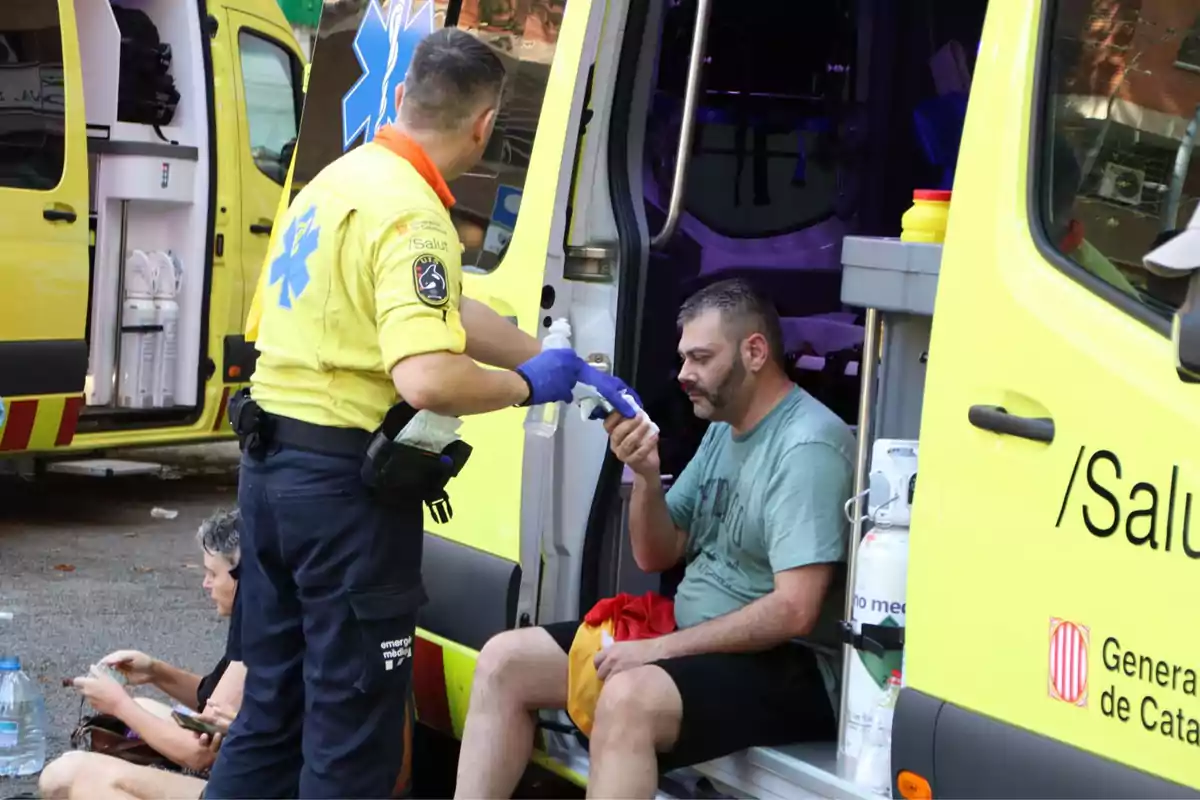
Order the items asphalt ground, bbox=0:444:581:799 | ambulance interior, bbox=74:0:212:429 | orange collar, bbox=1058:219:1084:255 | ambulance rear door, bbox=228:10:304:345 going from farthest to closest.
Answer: ambulance rear door, bbox=228:10:304:345 → ambulance interior, bbox=74:0:212:429 → asphalt ground, bbox=0:444:581:799 → orange collar, bbox=1058:219:1084:255

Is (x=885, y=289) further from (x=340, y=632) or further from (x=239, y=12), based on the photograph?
(x=239, y=12)

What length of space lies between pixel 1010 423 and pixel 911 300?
399 mm

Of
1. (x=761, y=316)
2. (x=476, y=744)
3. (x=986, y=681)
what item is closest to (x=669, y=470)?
(x=761, y=316)

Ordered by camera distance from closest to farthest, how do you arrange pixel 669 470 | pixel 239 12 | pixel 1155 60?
1. pixel 1155 60
2. pixel 669 470
3. pixel 239 12

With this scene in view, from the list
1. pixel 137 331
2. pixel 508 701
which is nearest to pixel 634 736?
pixel 508 701

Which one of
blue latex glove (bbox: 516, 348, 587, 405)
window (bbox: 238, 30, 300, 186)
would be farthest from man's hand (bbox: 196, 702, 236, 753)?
window (bbox: 238, 30, 300, 186)

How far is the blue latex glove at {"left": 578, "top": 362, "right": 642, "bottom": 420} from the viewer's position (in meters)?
3.46

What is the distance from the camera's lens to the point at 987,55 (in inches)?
116

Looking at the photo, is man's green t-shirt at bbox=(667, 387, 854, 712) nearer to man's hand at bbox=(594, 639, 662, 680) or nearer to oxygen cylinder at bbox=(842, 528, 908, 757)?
man's hand at bbox=(594, 639, 662, 680)

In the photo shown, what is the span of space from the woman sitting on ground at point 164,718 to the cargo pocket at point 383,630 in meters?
0.64

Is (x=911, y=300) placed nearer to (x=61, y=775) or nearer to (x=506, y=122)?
(x=506, y=122)

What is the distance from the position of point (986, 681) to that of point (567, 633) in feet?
3.99

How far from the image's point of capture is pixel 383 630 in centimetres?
338

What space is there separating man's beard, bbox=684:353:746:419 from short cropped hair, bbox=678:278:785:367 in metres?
0.06
